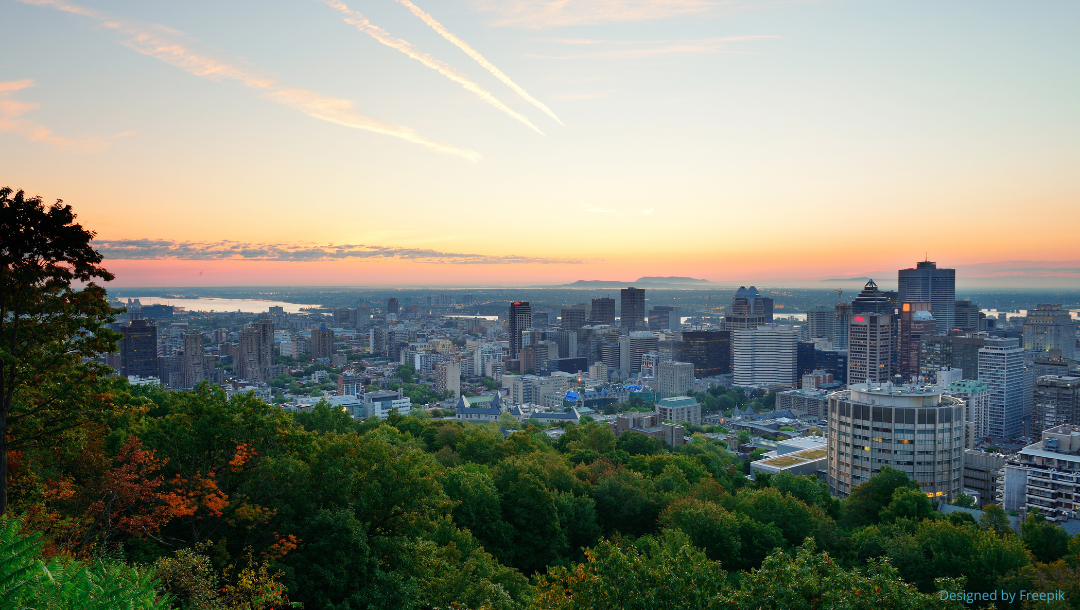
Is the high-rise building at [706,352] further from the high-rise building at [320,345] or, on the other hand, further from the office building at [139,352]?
the office building at [139,352]

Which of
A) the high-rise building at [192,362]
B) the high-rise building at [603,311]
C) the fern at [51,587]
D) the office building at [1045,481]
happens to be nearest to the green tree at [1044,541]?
the office building at [1045,481]

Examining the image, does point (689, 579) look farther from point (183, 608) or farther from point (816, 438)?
point (816, 438)

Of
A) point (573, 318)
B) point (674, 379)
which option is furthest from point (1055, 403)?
point (573, 318)

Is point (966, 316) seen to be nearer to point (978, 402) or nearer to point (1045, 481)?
point (978, 402)

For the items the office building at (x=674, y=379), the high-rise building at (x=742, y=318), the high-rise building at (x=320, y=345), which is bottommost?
the office building at (x=674, y=379)

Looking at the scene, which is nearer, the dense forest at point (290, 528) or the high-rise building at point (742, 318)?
the dense forest at point (290, 528)

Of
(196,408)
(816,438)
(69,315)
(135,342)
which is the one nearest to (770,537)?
(196,408)
